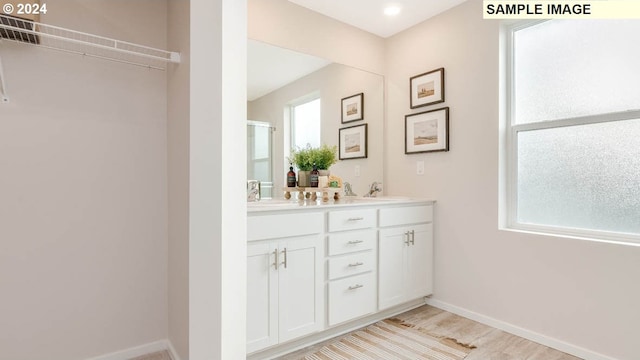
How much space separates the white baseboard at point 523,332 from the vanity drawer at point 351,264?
2.77ft

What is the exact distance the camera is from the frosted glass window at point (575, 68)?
1.88 m

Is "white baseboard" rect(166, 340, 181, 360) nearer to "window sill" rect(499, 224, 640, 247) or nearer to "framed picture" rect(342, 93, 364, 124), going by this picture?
"framed picture" rect(342, 93, 364, 124)

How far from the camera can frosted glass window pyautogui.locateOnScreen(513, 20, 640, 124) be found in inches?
74.1

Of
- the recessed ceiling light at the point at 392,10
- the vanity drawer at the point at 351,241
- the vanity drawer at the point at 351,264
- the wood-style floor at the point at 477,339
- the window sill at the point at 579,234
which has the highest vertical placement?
the recessed ceiling light at the point at 392,10

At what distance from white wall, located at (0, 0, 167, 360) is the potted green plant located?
3.28 ft

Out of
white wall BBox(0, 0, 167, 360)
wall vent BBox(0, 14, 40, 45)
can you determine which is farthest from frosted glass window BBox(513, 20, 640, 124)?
wall vent BBox(0, 14, 40, 45)

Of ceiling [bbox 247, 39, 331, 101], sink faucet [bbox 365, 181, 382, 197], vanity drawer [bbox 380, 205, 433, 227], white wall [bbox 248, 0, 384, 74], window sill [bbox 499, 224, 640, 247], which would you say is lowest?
window sill [bbox 499, 224, 640, 247]

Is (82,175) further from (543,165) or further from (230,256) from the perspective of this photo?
(543,165)

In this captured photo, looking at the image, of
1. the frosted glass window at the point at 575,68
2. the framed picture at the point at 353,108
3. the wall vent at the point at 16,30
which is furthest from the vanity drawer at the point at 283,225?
the frosted glass window at the point at 575,68

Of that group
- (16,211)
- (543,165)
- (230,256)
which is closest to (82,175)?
(16,211)

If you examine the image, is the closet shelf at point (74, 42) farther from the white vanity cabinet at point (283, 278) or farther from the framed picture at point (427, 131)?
the framed picture at point (427, 131)

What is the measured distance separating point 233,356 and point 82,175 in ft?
4.41

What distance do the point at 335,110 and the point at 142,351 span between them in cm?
232

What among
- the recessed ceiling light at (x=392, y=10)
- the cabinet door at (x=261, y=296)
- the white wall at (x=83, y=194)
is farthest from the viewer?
the recessed ceiling light at (x=392, y=10)
